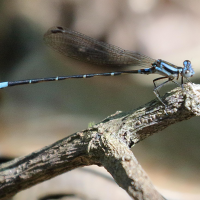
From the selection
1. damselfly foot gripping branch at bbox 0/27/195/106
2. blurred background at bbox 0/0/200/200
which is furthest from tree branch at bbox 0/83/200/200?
blurred background at bbox 0/0/200/200

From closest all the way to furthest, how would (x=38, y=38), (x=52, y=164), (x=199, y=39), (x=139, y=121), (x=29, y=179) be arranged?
Result: (x=139, y=121), (x=52, y=164), (x=29, y=179), (x=199, y=39), (x=38, y=38)

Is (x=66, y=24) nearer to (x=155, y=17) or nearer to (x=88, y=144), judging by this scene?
(x=155, y=17)

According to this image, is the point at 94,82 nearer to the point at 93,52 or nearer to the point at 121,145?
the point at 93,52

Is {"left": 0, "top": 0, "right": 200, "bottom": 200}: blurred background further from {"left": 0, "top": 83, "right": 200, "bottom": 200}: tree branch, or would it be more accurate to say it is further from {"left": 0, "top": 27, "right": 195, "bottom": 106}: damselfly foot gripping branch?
{"left": 0, "top": 83, "right": 200, "bottom": 200}: tree branch

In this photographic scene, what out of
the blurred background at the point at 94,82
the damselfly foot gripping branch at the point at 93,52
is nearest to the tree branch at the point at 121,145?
the damselfly foot gripping branch at the point at 93,52

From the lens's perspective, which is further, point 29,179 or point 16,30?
point 16,30

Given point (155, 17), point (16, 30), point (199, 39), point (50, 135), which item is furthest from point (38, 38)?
Answer: point (199, 39)
